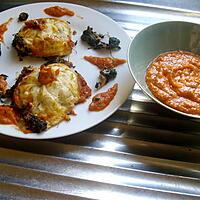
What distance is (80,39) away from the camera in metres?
1.20

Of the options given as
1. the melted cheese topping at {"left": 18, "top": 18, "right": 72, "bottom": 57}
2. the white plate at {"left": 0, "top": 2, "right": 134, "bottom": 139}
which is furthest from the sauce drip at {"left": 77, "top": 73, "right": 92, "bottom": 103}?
the melted cheese topping at {"left": 18, "top": 18, "right": 72, "bottom": 57}

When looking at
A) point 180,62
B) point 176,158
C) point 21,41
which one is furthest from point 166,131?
point 21,41

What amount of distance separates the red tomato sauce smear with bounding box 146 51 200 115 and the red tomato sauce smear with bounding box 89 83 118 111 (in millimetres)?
97

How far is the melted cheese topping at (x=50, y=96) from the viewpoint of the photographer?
0.95m

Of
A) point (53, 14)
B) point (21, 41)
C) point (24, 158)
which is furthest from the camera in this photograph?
point (53, 14)

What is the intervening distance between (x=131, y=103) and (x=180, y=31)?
0.27 m

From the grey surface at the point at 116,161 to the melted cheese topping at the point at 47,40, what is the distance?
0.26 m

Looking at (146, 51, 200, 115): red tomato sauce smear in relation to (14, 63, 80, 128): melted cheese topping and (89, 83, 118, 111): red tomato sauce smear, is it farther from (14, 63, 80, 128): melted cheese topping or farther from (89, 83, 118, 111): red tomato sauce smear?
(14, 63, 80, 128): melted cheese topping

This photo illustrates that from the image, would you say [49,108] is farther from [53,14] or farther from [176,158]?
[53,14]

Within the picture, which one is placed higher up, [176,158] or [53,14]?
[53,14]

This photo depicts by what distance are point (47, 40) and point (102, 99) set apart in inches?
10.4

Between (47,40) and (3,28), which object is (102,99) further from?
(3,28)

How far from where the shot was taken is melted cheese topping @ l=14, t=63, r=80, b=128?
953 millimetres

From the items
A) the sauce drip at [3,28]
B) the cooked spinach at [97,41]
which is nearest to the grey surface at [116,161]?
the cooked spinach at [97,41]
